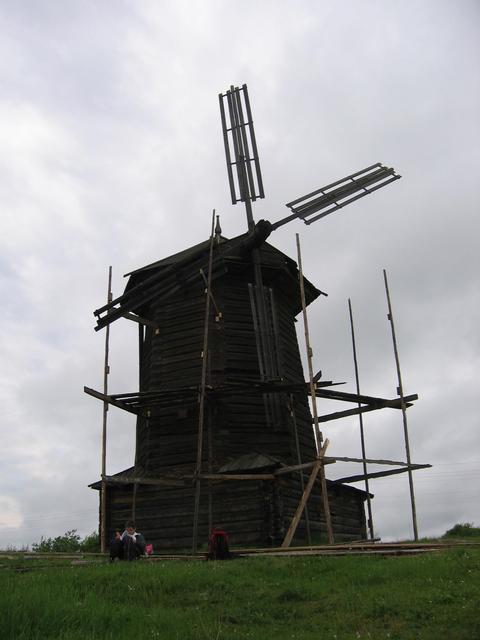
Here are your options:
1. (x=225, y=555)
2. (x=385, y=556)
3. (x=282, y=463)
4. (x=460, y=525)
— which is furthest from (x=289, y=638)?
(x=460, y=525)

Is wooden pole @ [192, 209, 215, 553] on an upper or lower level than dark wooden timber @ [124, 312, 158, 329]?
lower

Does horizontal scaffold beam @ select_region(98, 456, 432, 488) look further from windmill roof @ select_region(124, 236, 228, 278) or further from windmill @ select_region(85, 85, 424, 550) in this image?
windmill roof @ select_region(124, 236, 228, 278)

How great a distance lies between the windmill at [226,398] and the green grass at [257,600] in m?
5.38

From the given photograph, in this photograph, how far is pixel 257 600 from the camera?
353 inches

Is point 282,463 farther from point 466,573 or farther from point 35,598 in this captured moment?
point 35,598

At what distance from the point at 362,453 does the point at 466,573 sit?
1164 centimetres

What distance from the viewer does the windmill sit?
17.2 meters

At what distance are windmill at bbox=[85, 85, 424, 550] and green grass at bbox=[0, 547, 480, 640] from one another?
538 centimetres

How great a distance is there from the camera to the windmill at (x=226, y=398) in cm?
1716

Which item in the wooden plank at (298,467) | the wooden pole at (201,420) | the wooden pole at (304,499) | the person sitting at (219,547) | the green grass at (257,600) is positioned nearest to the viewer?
the green grass at (257,600)

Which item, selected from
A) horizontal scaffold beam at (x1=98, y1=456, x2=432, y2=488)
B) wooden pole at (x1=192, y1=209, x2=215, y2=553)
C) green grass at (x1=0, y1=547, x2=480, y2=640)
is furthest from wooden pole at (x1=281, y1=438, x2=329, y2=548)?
green grass at (x1=0, y1=547, x2=480, y2=640)

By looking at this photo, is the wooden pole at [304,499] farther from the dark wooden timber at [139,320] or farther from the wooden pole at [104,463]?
the dark wooden timber at [139,320]

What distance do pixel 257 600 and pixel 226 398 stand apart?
980 cm

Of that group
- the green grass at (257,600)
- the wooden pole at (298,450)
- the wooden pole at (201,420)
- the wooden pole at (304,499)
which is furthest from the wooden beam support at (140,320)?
the green grass at (257,600)
